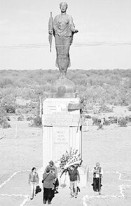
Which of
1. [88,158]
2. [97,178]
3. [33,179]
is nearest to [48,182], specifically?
[33,179]

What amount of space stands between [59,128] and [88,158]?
284 inches

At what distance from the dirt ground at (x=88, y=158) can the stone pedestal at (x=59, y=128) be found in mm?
1546

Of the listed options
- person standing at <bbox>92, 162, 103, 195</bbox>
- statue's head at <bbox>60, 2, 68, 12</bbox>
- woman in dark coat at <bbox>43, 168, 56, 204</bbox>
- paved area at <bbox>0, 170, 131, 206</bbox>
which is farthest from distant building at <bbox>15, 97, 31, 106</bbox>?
woman in dark coat at <bbox>43, 168, 56, 204</bbox>

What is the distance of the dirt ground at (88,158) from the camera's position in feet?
47.3

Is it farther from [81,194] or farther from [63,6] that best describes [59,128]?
[63,6]

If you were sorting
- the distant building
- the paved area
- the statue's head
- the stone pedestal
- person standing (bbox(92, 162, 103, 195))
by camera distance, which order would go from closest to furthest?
the paved area, person standing (bbox(92, 162, 103, 195)), the stone pedestal, the statue's head, the distant building

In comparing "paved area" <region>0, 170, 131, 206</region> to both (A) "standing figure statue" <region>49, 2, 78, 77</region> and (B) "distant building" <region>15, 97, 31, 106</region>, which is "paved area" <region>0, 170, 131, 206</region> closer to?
(A) "standing figure statue" <region>49, 2, 78, 77</region>

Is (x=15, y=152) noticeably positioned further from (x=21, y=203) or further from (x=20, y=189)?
(x=21, y=203)

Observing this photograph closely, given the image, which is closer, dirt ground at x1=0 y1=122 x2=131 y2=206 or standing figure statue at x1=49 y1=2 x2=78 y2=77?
dirt ground at x1=0 y1=122 x2=131 y2=206

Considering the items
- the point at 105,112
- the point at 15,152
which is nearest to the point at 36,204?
the point at 15,152

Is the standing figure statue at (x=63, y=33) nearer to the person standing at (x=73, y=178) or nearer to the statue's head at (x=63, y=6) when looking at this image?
the statue's head at (x=63, y=6)

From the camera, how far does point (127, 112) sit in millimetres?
46656

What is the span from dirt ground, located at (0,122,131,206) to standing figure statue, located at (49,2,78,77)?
459 centimetres

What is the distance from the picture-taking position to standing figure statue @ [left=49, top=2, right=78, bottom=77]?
15.2 m
